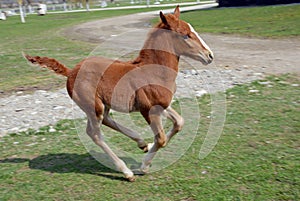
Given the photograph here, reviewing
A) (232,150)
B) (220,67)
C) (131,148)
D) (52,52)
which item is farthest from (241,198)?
(52,52)

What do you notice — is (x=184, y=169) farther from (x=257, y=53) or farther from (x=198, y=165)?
(x=257, y=53)

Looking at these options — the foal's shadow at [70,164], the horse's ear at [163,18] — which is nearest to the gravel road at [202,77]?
the foal's shadow at [70,164]

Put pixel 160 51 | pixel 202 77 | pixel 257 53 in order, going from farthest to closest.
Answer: pixel 257 53
pixel 202 77
pixel 160 51

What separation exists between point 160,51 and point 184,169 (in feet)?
4.42

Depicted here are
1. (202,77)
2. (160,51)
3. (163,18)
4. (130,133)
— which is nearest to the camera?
(163,18)

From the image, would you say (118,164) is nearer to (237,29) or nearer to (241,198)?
(241,198)

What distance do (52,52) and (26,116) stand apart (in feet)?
25.0

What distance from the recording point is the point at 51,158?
15.2 ft

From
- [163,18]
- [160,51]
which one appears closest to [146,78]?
[160,51]

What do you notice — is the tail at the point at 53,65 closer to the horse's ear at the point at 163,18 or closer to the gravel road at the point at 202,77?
the gravel road at the point at 202,77

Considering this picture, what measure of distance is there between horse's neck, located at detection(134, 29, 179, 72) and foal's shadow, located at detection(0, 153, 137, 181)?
133cm

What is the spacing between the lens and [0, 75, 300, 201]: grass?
12.0 feet

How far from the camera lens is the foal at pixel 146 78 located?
3.73 meters

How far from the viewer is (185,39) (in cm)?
370
